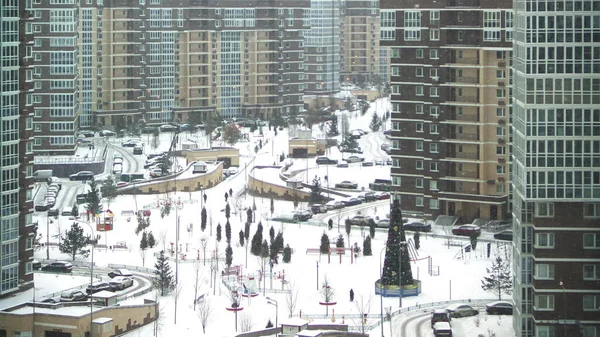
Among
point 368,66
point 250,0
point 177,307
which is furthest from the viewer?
point 368,66

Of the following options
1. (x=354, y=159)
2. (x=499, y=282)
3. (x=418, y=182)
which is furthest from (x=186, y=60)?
(x=499, y=282)

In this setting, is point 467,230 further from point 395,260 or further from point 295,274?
point 395,260

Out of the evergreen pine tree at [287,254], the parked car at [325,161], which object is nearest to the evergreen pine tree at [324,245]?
the evergreen pine tree at [287,254]

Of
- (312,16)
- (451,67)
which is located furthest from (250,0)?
(451,67)

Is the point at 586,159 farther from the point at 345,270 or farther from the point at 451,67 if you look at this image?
the point at 451,67

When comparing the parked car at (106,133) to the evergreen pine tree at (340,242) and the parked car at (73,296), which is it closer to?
the evergreen pine tree at (340,242)
